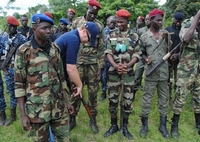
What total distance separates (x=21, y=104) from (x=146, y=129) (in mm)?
2529

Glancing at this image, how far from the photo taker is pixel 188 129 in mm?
4266

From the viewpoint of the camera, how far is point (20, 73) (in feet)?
7.92

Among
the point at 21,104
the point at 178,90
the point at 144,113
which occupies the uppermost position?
the point at 21,104

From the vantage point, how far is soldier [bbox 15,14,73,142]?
2371mm

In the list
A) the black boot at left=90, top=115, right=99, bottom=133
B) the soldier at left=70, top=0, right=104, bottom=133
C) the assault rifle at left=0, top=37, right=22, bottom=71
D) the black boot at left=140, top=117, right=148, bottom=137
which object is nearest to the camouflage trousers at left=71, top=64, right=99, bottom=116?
the soldier at left=70, top=0, right=104, bottom=133

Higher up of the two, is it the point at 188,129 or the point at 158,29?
the point at 158,29

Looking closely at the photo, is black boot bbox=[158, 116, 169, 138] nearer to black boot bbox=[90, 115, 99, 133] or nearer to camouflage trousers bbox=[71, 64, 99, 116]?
black boot bbox=[90, 115, 99, 133]

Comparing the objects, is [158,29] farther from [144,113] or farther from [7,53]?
[7,53]

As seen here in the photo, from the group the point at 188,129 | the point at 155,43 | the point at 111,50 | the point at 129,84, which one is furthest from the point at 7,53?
the point at 188,129

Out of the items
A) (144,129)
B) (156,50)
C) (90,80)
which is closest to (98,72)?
(90,80)

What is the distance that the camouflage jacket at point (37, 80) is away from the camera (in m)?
2.38

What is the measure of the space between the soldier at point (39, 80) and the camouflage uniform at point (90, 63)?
4.70ft

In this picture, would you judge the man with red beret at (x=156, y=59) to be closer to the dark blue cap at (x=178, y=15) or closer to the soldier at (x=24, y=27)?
the dark blue cap at (x=178, y=15)

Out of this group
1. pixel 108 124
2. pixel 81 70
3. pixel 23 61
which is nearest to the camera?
pixel 23 61
